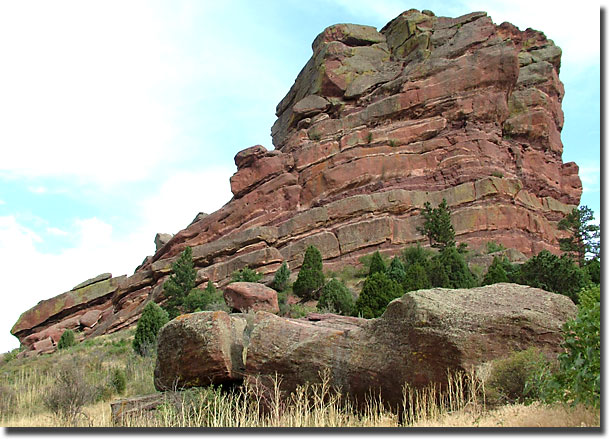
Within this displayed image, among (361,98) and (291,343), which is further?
(361,98)

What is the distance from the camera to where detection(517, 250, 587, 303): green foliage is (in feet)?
85.5

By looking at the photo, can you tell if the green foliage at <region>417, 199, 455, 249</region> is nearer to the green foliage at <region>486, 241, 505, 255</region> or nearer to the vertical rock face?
the vertical rock face

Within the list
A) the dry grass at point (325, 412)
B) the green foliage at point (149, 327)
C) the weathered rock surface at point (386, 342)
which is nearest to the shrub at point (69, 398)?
the dry grass at point (325, 412)

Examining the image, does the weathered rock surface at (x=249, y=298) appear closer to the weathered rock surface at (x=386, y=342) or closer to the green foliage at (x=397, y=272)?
the green foliage at (x=397, y=272)

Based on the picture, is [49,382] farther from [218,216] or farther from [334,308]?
[218,216]

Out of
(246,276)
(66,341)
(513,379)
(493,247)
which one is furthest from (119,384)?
(493,247)

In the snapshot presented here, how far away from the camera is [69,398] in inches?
456

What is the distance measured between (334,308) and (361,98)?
30.5 m

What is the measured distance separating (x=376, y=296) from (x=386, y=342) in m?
17.0

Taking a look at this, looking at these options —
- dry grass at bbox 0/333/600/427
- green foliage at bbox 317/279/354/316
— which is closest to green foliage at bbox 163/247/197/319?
green foliage at bbox 317/279/354/316

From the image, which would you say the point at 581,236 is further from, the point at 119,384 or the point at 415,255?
the point at 119,384

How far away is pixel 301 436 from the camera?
17.9 feet

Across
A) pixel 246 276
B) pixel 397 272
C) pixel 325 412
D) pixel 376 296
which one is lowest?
pixel 325 412

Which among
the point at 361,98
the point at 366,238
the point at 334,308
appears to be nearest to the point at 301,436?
the point at 334,308
